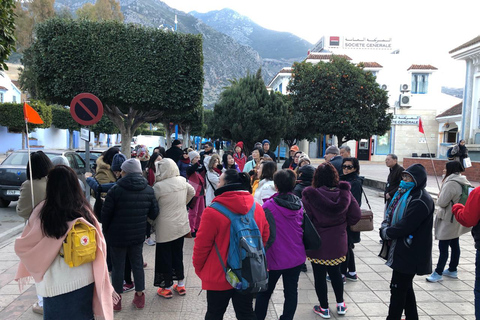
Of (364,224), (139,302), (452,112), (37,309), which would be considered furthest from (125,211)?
(452,112)

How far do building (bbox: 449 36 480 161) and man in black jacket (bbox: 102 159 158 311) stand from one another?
20.8 metres

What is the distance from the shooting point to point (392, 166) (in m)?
5.74

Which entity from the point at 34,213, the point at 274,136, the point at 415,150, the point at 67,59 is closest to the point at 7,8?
the point at 34,213

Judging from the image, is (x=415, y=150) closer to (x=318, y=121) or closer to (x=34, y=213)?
(x=318, y=121)

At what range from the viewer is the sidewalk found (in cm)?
377

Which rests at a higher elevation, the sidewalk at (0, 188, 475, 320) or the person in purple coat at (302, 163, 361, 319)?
the person in purple coat at (302, 163, 361, 319)

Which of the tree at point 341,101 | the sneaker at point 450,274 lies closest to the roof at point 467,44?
the tree at point 341,101

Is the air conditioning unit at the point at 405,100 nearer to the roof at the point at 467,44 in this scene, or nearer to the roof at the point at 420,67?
the roof at the point at 420,67

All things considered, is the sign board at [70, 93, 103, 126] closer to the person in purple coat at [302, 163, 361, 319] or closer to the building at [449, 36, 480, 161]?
the person in purple coat at [302, 163, 361, 319]

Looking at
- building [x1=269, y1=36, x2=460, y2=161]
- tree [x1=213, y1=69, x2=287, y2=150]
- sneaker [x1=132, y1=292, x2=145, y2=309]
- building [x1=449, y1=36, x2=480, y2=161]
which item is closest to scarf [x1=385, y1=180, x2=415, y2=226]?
sneaker [x1=132, y1=292, x2=145, y2=309]

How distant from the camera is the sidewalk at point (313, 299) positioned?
3.77 meters

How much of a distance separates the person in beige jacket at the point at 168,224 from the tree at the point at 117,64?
320 inches

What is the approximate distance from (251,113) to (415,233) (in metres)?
13.1

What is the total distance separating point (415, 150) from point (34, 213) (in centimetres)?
3782
